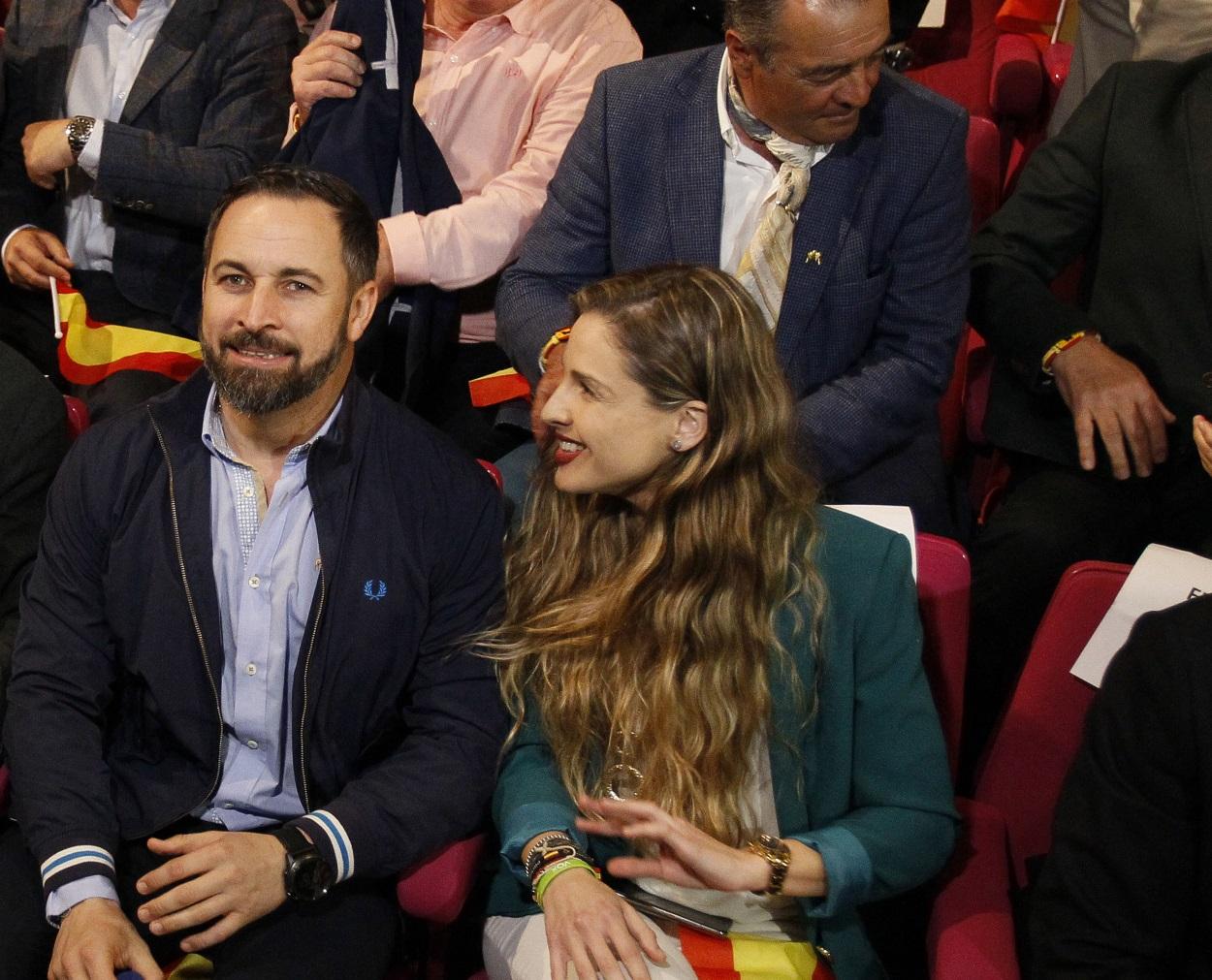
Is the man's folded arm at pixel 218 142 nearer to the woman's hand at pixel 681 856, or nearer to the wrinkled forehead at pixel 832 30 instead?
the wrinkled forehead at pixel 832 30

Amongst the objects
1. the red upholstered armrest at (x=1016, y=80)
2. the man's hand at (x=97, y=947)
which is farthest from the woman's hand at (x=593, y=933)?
the red upholstered armrest at (x=1016, y=80)

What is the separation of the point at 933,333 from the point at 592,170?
2.00 ft

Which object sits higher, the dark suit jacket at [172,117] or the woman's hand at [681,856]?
the dark suit jacket at [172,117]

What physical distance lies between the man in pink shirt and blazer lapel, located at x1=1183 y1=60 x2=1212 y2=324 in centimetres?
97

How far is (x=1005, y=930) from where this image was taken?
5.44ft

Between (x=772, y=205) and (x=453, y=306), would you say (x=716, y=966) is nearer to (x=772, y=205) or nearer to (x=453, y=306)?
(x=772, y=205)

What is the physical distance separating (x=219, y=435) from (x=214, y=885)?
575 millimetres

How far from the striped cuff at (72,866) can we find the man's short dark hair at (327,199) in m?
0.77

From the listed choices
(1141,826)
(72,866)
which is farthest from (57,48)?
(1141,826)

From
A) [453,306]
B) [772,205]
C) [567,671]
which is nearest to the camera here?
[567,671]

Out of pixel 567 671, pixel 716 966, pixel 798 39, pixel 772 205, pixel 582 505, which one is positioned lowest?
pixel 716 966

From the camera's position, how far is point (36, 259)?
2.74 m

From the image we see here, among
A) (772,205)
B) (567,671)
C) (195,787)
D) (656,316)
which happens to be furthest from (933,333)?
(195,787)

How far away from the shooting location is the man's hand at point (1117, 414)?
91.7 inches
